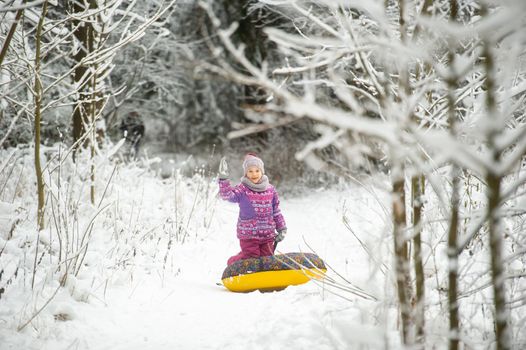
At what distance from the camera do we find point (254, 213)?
14.8 feet

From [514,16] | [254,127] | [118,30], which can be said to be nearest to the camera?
[514,16]

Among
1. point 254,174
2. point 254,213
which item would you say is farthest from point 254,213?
point 254,174

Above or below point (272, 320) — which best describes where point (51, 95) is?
above

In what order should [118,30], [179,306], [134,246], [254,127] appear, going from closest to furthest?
[254,127], [179,306], [134,246], [118,30]

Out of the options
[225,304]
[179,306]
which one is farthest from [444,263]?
[179,306]

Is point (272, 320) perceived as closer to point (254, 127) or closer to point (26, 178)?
point (254, 127)

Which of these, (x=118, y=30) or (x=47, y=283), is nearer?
(x=47, y=283)

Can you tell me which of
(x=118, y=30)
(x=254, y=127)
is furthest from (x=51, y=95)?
(x=254, y=127)

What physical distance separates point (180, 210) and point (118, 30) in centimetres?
453

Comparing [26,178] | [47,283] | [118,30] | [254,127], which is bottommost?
[47,283]

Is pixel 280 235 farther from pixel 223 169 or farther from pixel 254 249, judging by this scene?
pixel 223 169

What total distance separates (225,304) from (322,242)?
2.83 meters

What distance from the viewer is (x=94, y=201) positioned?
523 centimetres

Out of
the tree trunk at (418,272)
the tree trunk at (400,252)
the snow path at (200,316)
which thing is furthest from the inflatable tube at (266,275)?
the tree trunk at (400,252)
